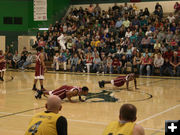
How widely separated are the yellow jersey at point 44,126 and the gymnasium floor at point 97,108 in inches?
101

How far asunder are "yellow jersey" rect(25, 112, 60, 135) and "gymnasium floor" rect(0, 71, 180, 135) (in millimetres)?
2555

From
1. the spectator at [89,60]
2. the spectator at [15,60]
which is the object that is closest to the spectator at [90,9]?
the spectator at [89,60]

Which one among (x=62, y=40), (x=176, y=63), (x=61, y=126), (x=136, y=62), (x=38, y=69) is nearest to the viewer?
(x=61, y=126)

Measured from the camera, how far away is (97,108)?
8.68 m

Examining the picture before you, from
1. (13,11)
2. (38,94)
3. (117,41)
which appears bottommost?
(38,94)

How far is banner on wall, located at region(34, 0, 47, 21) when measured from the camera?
26062 millimetres

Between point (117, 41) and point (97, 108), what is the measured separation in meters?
12.1

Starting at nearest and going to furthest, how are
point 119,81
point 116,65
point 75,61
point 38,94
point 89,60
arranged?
point 38,94 → point 119,81 → point 116,65 → point 89,60 → point 75,61

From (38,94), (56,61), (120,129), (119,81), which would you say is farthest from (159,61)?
(120,129)

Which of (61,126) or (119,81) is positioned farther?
(119,81)

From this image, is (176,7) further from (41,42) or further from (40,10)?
(40,10)

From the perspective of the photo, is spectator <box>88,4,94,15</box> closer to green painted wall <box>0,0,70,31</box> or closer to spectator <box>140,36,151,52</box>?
green painted wall <box>0,0,70,31</box>

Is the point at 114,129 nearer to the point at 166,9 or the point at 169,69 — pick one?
the point at 169,69

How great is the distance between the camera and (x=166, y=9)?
74.7 ft
